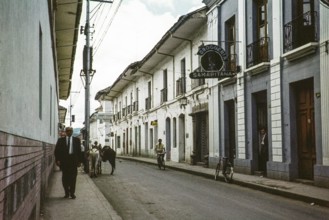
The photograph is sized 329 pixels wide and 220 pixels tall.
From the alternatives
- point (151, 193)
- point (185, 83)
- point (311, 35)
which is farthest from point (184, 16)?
point (151, 193)

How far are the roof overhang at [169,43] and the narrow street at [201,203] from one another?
33.7ft

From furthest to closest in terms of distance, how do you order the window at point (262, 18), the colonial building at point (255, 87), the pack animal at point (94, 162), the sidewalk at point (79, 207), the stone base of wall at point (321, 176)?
the pack animal at point (94, 162) → the window at point (262, 18) → the colonial building at point (255, 87) → the stone base of wall at point (321, 176) → the sidewalk at point (79, 207)

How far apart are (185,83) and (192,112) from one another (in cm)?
225

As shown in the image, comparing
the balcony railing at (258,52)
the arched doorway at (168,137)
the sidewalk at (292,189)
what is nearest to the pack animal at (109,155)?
the sidewalk at (292,189)

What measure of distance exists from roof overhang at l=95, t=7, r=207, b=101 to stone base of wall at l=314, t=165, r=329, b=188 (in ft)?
37.3

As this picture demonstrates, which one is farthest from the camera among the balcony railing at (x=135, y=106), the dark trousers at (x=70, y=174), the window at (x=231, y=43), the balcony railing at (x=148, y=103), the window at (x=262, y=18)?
the balcony railing at (x=135, y=106)

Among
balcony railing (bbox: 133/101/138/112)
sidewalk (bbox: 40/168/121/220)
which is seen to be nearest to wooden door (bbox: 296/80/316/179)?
sidewalk (bbox: 40/168/121/220)

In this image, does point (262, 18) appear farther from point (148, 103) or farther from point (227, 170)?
point (148, 103)

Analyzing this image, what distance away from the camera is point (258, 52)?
56.4ft

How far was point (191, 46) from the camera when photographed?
2511 centimetres

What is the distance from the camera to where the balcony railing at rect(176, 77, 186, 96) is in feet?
87.6

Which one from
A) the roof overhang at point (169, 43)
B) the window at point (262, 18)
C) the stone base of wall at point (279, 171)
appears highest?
the roof overhang at point (169, 43)

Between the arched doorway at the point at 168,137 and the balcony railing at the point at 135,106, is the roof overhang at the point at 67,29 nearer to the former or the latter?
the arched doorway at the point at 168,137

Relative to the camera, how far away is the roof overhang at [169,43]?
73.9ft
